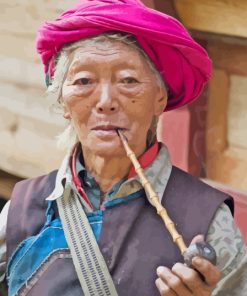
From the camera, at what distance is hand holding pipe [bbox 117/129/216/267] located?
145 centimetres

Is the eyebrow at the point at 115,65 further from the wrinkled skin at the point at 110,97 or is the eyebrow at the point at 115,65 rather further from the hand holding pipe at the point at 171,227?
the hand holding pipe at the point at 171,227


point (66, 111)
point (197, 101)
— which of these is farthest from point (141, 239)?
point (197, 101)

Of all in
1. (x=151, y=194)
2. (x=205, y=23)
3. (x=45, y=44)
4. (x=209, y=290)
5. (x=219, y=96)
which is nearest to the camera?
(x=209, y=290)

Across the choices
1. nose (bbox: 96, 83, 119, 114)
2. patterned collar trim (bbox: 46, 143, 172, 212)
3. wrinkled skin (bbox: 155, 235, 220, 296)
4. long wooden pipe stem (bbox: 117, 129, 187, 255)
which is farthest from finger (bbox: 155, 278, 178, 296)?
nose (bbox: 96, 83, 119, 114)

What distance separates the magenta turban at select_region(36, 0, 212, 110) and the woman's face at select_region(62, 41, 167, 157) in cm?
4

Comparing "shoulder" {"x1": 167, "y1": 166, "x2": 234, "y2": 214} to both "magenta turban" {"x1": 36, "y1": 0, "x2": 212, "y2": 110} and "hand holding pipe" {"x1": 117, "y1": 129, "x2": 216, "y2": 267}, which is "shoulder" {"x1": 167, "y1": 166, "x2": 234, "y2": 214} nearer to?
"hand holding pipe" {"x1": 117, "y1": 129, "x2": 216, "y2": 267}

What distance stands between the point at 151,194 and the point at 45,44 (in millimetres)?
431

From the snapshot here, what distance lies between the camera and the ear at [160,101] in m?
1.76

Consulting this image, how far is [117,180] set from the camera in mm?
1758

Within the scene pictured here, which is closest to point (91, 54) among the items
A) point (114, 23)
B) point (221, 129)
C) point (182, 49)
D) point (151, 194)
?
point (114, 23)

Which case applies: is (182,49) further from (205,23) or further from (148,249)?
(205,23)

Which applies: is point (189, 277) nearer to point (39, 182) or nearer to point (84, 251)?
point (84, 251)

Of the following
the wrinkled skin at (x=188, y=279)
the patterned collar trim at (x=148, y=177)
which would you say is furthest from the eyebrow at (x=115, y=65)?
the wrinkled skin at (x=188, y=279)

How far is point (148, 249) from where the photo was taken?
1688 mm
